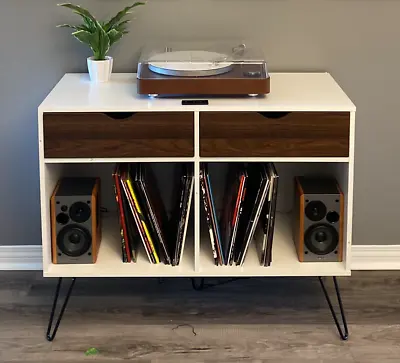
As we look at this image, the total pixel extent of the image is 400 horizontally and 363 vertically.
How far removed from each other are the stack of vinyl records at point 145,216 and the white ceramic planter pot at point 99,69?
30cm

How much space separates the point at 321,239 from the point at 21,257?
1.13 m

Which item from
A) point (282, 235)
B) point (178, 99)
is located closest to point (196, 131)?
point (178, 99)

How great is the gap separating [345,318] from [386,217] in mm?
495

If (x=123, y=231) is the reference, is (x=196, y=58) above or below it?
above

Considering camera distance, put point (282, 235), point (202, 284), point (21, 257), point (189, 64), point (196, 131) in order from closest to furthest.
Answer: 1. point (196, 131)
2. point (189, 64)
3. point (282, 235)
4. point (202, 284)
5. point (21, 257)

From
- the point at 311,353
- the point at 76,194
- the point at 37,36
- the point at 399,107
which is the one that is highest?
the point at 37,36

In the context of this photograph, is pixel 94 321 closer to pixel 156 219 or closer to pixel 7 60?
pixel 156 219

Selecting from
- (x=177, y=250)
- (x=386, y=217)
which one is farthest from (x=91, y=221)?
(x=386, y=217)

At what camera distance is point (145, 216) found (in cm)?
243

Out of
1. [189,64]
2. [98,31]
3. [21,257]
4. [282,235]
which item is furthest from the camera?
[21,257]

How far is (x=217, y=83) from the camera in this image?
231 centimetres

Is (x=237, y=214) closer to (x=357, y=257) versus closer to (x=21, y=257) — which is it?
(x=357, y=257)

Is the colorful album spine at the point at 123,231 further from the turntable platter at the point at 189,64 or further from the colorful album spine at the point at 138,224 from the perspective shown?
the turntable platter at the point at 189,64

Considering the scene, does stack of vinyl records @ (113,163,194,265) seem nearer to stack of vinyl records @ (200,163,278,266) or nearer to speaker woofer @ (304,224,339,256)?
stack of vinyl records @ (200,163,278,266)
